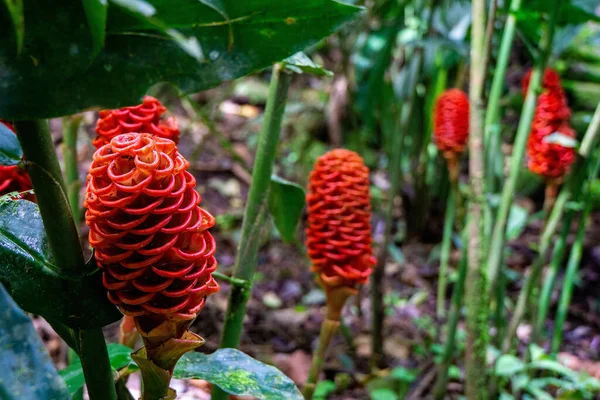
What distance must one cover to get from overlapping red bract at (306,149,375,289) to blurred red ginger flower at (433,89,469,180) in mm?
907

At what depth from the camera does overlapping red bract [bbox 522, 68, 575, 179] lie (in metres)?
1.55

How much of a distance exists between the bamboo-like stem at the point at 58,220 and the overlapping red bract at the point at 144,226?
2 cm

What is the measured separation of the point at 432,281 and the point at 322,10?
7.87 feet

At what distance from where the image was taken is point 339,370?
1.95 metres

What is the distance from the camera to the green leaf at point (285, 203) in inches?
39.9

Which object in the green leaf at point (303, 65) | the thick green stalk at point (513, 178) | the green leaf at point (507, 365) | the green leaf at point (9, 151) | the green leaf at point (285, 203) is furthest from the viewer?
the green leaf at point (507, 365)

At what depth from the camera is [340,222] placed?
1061 millimetres

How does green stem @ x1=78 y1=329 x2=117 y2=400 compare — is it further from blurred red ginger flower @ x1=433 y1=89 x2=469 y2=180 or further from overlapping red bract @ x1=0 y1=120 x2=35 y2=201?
blurred red ginger flower @ x1=433 y1=89 x2=469 y2=180

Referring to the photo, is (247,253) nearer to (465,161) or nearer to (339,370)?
(339,370)

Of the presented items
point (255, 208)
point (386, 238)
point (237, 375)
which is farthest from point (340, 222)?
point (386, 238)

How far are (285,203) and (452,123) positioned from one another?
1037 mm

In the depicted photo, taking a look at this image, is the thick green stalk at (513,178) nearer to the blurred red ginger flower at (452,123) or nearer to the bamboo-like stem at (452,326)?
the bamboo-like stem at (452,326)

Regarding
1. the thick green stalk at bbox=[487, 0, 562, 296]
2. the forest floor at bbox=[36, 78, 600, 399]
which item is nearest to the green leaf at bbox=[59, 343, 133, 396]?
the forest floor at bbox=[36, 78, 600, 399]

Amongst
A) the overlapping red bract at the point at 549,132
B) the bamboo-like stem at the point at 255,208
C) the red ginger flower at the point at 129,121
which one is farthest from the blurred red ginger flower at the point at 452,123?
the red ginger flower at the point at 129,121
